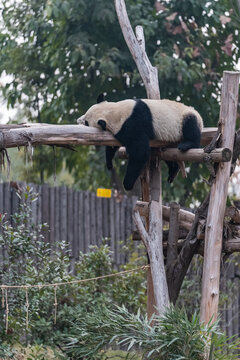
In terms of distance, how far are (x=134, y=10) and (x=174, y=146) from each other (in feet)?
18.1

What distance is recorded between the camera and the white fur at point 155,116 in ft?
21.6

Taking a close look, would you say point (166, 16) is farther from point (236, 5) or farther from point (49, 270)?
point (49, 270)

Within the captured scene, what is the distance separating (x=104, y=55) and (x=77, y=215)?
9.46ft

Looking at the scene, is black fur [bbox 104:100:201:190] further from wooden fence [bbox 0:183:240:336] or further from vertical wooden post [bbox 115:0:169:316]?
wooden fence [bbox 0:183:240:336]

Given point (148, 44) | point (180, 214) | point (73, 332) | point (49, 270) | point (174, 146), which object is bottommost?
point (73, 332)

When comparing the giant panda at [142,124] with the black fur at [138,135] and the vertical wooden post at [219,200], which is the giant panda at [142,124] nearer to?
the black fur at [138,135]

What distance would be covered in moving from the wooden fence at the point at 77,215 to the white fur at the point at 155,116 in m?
2.86

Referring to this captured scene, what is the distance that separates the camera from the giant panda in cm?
655

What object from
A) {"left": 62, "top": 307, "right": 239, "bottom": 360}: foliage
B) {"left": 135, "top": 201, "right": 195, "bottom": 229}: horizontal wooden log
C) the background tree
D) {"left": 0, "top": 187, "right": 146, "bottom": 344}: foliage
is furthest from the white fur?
the background tree

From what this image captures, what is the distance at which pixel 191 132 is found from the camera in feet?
22.0

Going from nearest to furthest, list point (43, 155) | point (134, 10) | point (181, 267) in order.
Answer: point (181, 267), point (134, 10), point (43, 155)

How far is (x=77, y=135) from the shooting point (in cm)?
616

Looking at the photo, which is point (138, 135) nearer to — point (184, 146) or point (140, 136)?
point (140, 136)

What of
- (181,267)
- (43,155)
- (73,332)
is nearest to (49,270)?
(73,332)
